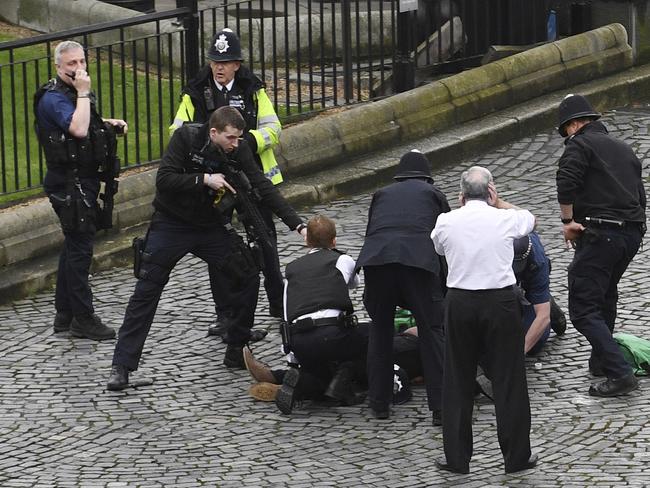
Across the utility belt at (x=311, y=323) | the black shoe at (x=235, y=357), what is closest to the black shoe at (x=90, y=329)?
the black shoe at (x=235, y=357)

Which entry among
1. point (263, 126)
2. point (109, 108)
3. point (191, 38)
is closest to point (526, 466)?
point (263, 126)

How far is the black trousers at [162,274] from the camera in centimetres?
1008

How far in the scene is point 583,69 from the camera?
1567cm

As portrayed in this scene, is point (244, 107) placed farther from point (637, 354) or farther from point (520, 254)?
point (637, 354)

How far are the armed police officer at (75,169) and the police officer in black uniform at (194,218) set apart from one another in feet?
2.60

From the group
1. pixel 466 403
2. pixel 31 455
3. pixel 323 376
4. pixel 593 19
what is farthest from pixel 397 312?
pixel 593 19

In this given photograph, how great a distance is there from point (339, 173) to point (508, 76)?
2225 millimetres

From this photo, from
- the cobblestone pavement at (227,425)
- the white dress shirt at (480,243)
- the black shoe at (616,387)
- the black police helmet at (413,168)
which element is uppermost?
the black police helmet at (413,168)

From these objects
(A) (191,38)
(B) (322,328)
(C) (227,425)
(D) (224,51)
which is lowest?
(C) (227,425)

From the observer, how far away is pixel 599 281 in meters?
9.73

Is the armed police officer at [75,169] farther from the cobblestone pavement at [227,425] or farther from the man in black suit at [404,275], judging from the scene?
the man in black suit at [404,275]

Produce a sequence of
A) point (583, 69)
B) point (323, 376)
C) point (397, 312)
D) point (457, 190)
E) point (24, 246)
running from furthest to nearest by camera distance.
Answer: point (583, 69), point (457, 190), point (24, 246), point (397, 312), point (323, 376)

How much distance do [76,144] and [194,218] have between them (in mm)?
1099

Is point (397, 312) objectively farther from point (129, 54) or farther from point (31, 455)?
point (129, 54)
